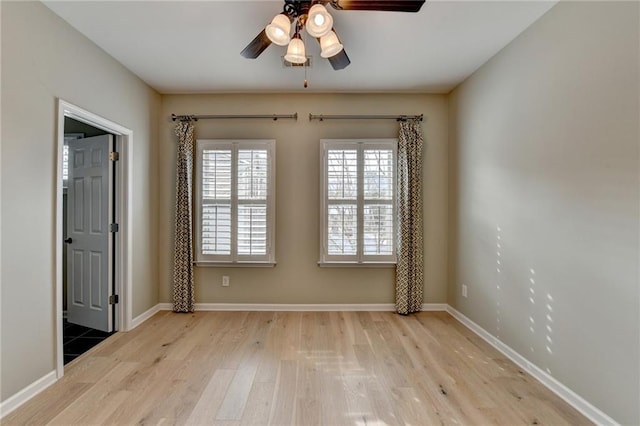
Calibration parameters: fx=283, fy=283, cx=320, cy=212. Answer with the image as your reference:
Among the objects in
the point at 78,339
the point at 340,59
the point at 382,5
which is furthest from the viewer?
the point at 78,339

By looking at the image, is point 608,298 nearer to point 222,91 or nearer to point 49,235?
point 49,235

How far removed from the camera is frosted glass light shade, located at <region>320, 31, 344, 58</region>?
77.5 inches

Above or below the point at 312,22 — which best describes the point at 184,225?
below

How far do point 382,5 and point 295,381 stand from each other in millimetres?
2641

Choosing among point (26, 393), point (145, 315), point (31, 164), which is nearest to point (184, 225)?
point (145, 315)

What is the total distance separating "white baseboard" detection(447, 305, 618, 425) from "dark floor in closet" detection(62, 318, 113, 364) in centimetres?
382

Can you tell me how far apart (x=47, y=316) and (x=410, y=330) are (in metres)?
3.21

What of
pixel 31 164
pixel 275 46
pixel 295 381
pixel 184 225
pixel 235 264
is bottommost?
pixel 295 381

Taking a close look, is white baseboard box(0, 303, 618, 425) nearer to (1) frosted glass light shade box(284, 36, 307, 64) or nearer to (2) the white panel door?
(2) the white panel door

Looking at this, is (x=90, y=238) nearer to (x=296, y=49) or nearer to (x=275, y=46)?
(x=275, y=46)

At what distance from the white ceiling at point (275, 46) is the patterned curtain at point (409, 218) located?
0.64 metres

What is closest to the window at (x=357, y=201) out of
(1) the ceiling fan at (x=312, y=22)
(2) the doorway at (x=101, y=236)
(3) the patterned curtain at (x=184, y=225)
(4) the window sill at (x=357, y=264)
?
(4) the window sill at (x=357, y=264)

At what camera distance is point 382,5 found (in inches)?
68.1

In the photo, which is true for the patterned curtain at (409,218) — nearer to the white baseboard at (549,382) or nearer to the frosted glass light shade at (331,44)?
the white baseboard at (549,382)
